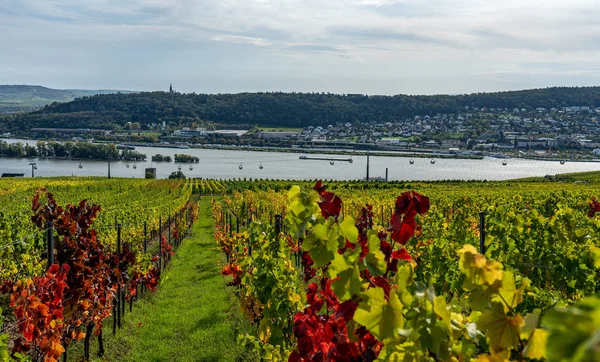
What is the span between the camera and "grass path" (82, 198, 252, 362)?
23.3ft

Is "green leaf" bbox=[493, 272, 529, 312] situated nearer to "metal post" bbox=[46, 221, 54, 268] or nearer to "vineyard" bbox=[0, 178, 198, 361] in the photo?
"vineyard" bbox=[0, 178, 198, 361]

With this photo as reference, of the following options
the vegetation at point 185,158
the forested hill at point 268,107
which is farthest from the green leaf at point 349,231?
the forested hill at point 268,107

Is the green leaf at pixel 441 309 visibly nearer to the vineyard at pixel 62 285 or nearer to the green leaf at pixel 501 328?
the green leaf at pixel 501 328

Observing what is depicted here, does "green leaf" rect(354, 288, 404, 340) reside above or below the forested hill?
below

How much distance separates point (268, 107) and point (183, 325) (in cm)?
16149

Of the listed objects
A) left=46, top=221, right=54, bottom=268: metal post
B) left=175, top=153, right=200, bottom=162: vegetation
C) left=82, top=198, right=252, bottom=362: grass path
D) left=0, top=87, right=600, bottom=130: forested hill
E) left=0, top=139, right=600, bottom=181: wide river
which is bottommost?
left=0, top=139, right=600, bottom=181: wide river

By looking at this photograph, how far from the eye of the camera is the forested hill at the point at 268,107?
166750 millimetres

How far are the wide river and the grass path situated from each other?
6039 centimetres

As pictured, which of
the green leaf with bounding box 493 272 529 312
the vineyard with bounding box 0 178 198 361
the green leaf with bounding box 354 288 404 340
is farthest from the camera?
the vineyard with bounding box 0 178 198 361

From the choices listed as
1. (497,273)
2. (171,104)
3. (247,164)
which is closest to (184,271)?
(497,273)

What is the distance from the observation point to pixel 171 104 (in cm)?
17500

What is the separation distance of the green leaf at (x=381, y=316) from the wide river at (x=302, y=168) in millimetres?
69927

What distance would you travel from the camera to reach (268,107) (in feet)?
550

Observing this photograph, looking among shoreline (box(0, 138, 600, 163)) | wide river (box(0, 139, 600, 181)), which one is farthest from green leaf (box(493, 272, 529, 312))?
shoreline (box(0, 138, 600, 163))
